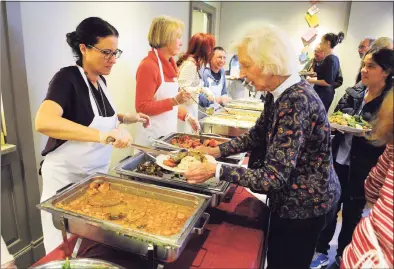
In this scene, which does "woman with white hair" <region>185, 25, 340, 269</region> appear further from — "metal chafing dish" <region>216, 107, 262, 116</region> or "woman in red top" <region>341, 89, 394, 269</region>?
"metal chafing dish" <region>216, 107, 262, 116</region>

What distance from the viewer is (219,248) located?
38.0 inches

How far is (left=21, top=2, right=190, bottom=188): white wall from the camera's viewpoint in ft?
5.28

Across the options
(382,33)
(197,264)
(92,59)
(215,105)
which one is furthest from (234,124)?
(382,33)

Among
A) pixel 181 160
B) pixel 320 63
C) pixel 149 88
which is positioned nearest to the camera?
pixel 181 160

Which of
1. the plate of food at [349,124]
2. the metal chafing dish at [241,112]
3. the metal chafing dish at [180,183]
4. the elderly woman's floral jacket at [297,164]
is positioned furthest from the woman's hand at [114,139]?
the metal chafing dish at [241,112]

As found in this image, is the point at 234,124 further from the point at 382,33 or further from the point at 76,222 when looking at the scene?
the point at 382,33

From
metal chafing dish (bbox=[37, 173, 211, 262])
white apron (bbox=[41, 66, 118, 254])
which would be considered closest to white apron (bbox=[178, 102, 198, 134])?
white apron (bbox=[41, 66, 118, 254])

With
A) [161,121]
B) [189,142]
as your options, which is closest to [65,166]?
[189,142]

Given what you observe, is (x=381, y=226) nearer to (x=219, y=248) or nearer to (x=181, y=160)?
(x=219, y=248)

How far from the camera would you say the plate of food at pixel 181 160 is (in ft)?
3.93

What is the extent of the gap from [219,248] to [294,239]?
0.32m

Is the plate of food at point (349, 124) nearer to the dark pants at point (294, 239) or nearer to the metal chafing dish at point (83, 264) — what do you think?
the dark pants at point (294, 239)

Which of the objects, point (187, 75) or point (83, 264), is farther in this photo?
point (187, 75)

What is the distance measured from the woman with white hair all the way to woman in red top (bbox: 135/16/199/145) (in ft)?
2.85
